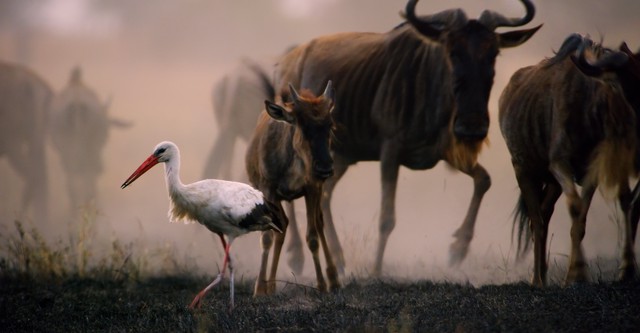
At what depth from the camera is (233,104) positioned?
16.3 meters

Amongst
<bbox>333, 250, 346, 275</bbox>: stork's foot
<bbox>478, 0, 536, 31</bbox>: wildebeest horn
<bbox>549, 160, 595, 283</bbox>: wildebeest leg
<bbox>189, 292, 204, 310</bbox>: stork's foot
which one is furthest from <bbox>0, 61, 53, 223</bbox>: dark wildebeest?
<bbox>549, 160, 595, 283</bbox>: wildebeest leg

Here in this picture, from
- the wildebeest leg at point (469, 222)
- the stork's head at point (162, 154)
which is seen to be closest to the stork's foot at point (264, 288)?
the stork's head at point (162, 154)

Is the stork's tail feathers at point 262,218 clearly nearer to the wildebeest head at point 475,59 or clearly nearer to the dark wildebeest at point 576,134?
the dark wildebeest at point 576,134

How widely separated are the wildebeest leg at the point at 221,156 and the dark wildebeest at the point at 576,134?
6662 mm

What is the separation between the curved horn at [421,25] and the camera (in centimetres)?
1127

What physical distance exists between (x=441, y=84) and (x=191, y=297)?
12.1ft

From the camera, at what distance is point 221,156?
15.9 metres

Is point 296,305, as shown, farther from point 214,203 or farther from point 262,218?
point 214,203

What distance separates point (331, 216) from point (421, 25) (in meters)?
2.63

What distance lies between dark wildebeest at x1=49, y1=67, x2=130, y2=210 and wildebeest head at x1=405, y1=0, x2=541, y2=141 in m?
9.09

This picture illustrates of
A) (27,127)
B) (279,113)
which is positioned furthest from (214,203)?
(27,127)

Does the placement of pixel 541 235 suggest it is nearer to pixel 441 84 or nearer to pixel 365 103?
pixel 441 84

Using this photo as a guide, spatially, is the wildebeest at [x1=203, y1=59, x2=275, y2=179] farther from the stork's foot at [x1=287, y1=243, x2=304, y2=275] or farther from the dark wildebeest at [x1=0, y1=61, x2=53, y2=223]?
the dark wildebeest at [x1=0, y1=61, x2=53, y2=223]

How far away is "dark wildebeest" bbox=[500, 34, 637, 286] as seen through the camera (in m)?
8.80
